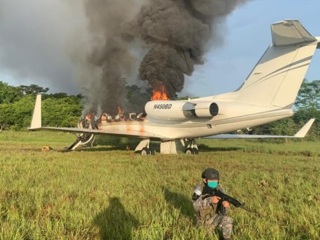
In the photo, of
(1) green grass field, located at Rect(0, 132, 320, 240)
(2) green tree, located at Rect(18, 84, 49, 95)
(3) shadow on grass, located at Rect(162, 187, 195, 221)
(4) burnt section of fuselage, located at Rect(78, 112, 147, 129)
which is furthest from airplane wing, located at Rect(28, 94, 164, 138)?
(2) green tree, located at Rect(18, 84, 49, 95)

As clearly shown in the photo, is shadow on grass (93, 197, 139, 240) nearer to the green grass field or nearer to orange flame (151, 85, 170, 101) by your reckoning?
the green grass field

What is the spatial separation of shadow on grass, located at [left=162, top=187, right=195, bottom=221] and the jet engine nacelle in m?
10.8

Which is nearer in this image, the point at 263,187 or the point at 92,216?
the point at 92,216

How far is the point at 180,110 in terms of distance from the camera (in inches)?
788

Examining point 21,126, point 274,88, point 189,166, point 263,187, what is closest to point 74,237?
point 263,187

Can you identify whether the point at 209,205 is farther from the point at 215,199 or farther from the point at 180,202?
the point at 180,202

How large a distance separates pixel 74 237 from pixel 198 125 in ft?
51.6

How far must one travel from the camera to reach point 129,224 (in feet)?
17.2

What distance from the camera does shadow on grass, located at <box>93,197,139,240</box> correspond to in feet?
16.1

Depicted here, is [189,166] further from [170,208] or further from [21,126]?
[21,126]

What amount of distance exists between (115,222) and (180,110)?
48.5ft

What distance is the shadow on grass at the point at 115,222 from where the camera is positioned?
489 cm

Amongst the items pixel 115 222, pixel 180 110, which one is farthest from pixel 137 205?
pixel 180 110

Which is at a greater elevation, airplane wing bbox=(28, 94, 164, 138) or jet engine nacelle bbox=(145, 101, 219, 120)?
jet engine nacelle bbox=(145, 101, 219, 120)
